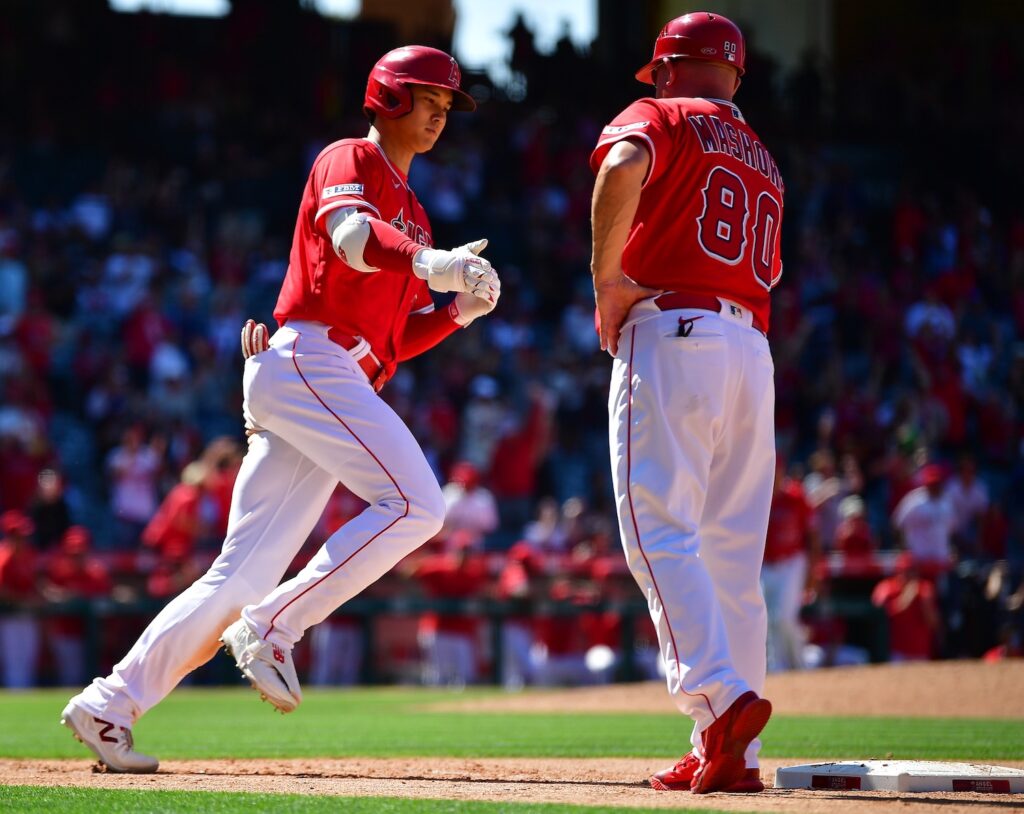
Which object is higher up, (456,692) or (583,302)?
(583,302)

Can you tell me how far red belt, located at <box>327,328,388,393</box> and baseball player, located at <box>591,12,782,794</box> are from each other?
0.88 m

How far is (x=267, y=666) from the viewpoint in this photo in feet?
17.0

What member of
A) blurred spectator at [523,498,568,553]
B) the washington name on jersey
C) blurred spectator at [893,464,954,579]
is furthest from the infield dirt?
blurred spectator at [523,498,568,553]

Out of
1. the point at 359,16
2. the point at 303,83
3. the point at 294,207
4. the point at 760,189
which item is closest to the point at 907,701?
the point at 760,189

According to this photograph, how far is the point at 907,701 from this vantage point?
10758 millimetres

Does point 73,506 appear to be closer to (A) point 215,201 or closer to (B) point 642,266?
(A) point 215,201

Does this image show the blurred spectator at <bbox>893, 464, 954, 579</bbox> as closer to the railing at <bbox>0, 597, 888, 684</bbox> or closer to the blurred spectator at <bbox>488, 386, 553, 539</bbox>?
the railing at <bbox>0, 597, 888, 684</bbox>

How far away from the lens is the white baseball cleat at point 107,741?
534 cm

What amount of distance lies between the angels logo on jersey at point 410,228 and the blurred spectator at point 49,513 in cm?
1074

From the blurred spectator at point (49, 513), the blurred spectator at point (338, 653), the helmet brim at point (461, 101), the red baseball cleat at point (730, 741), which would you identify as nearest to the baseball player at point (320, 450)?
the helmet brim at point (461, 101)

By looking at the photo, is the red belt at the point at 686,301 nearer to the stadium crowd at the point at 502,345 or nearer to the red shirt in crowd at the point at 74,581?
the stadium crowd at the point at 502,345

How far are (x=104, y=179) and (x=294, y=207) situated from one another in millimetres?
2453

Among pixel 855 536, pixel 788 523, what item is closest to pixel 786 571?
pixel 788 523

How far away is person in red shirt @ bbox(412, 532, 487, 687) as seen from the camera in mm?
15125
